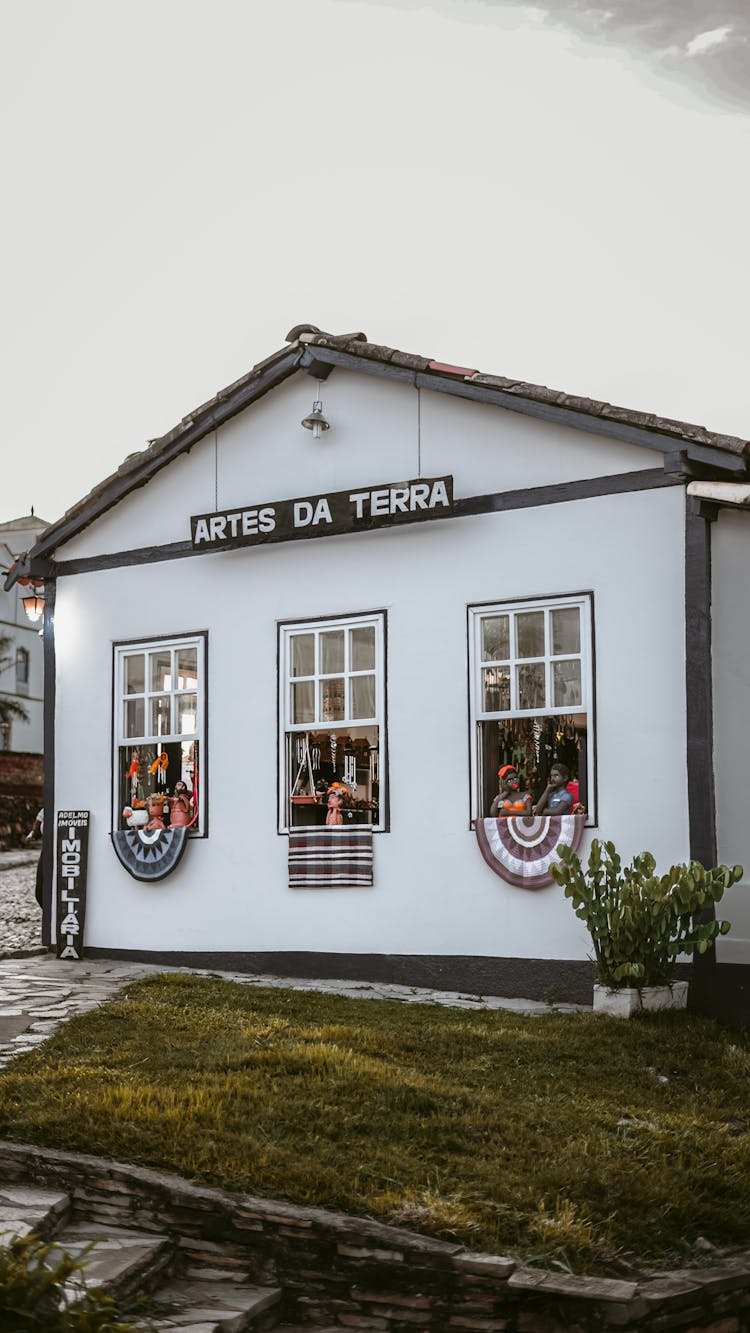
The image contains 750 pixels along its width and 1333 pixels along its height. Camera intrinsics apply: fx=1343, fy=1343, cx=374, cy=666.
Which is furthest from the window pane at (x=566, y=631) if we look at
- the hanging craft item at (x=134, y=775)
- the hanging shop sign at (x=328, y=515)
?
the hanging craft item at (x=134, y=775)

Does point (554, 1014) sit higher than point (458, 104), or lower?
lower

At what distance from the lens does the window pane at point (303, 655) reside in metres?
11.7

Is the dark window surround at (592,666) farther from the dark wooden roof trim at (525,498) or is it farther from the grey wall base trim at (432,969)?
the grey wall base trim at (432,969)

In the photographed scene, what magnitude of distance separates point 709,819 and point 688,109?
7484mm

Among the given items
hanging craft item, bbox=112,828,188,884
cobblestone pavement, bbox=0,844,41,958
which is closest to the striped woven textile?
hanging craft item, bbox=112,828,188,884

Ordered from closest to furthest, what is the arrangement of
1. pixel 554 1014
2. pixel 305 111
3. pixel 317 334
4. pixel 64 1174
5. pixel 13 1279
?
pixel 13 1279
pixel 64 1174
pixel 554 1014
pixel 317 334
pixel 305 111

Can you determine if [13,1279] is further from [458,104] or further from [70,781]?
[458,104]

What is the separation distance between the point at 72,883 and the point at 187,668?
233cm

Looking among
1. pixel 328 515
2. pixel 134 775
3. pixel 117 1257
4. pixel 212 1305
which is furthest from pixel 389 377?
pixel 212 1305

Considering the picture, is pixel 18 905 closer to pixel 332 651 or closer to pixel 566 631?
pixel 332 651

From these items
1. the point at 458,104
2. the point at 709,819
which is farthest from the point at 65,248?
the point at 709,819

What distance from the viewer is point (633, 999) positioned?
9.05m

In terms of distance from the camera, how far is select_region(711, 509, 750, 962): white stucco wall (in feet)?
31.2

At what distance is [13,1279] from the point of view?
14.2ft
